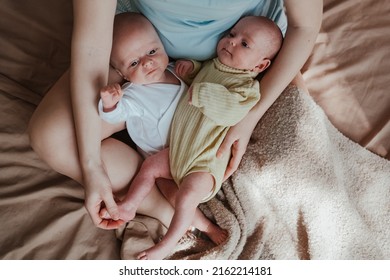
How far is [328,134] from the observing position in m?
1.18

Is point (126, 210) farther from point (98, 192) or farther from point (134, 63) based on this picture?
point (134, 63)

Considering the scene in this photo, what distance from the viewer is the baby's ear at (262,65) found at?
102 centimetres

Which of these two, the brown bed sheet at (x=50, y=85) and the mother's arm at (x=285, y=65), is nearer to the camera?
the mother's arm at (x=285, y=65)

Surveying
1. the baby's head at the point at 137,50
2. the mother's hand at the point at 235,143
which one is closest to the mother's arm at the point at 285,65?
the mother's hand at the point at 235,143

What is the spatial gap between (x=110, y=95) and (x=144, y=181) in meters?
0.22

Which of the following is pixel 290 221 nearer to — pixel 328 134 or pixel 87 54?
pixel 328 134

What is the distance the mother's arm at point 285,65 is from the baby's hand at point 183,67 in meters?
0.16

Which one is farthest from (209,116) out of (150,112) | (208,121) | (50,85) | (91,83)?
(50,85)

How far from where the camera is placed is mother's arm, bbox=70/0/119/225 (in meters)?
0.87

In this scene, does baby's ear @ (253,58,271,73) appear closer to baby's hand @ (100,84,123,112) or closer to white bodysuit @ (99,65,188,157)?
white bodysuit @ (99,65,188,157)

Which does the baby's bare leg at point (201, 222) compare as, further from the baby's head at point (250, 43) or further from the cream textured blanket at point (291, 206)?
the baby's head at point (250, 43)

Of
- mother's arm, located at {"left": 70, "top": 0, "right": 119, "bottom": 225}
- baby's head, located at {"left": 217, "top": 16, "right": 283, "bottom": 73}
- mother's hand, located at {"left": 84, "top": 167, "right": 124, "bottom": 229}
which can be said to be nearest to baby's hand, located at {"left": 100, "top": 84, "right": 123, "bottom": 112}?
mother's arm, located at {"left": 70, "top": 0, "right": 119, "bottom": 225}

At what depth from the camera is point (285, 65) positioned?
39.8 inches
